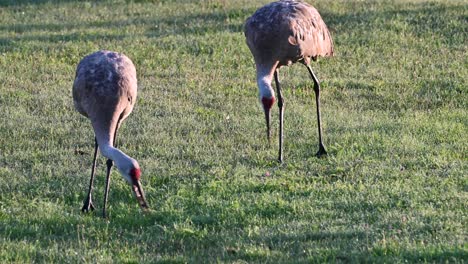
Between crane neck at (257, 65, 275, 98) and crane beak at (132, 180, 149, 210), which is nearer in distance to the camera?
crane beak at (132, 180, 149, 210)

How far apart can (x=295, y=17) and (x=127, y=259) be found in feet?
13.8

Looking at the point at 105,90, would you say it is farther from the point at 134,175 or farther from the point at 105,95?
the point at 134,175

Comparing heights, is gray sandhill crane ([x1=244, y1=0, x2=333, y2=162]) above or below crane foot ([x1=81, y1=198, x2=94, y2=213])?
above

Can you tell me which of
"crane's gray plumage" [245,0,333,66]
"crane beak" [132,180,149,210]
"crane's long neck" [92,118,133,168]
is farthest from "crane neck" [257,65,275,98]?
"crane beak" [132,180,149,210]

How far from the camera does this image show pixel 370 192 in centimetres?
848

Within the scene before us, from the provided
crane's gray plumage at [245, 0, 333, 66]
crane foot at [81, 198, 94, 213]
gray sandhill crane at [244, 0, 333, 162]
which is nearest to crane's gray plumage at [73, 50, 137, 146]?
crane foot at [81, 198, 94, 213]

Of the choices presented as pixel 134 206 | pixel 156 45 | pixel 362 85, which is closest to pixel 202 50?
pixel 156 45

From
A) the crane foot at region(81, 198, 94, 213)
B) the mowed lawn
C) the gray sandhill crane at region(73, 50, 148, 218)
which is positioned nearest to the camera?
the mowed lawn

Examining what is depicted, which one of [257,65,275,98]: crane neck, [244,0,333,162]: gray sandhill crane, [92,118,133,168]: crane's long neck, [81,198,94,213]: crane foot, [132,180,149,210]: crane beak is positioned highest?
[244,0,333,162]: gray sandhill crane

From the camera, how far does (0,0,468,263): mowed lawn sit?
738 centimetres

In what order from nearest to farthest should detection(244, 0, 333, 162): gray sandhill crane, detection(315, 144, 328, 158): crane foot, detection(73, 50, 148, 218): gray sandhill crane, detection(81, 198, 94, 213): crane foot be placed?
detection(73, 50, 148, 218): gray sandhill crane < detection(81, 198, 94, 213): crane foot < detection(315, 144, 328, 158): crane foot < detection(244, 0, 333, 162): gray sandhill crane

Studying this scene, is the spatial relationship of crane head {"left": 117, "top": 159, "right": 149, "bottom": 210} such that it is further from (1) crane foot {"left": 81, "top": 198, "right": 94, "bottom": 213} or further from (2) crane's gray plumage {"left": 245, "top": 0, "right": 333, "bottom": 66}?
(2) crane's gray plumage {"left": 245, "top": 0, "right": 333, "bottom": 66}

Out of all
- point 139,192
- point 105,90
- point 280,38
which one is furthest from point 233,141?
point 139,192

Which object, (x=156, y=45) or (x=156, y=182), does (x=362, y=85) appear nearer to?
(x=156, y=45)
